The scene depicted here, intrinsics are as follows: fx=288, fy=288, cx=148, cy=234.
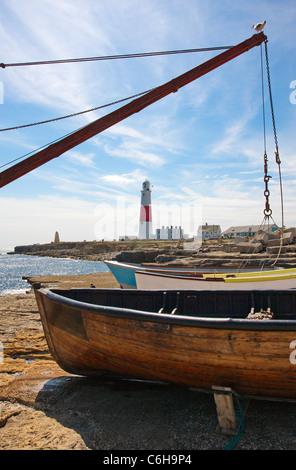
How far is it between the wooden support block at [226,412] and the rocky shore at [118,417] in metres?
0.09

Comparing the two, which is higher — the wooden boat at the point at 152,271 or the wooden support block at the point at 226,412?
the wooden boat at the point at 152,271

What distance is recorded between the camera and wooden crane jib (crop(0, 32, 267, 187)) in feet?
29.1

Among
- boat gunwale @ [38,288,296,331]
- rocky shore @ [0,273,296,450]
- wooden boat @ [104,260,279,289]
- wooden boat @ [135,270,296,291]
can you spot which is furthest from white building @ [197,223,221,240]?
boat gunwale @ [38,288,296,331]

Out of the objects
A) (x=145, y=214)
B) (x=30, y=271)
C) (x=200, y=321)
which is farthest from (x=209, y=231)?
(x=200, y=321)

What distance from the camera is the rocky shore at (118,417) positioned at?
147 inches

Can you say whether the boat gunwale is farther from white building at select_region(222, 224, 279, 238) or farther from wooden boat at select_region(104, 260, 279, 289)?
white building at select_region(222, 224, 279, 238)

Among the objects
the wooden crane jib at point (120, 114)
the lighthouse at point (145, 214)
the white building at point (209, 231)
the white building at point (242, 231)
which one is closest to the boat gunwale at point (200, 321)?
the wooden crane jib at point (120, 114)

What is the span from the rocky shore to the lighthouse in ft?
325

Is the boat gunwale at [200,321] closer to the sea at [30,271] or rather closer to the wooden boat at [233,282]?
the wooden boat at [233,282]

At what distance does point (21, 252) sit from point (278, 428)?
15699 centimetres

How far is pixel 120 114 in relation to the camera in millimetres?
9602

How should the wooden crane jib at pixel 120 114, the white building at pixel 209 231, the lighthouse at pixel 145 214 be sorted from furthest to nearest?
the lighthouse at pixel 145 214
the white building at pixel 209 231
the wooden crane jib at pixel 120 114

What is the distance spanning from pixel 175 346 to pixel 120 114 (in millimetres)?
7876

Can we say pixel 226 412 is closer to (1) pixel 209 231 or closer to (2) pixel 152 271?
(2) pixel 152 271
